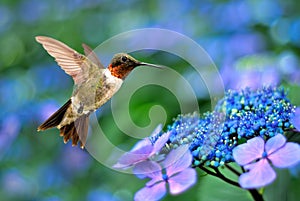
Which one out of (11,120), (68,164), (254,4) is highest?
(254,4)

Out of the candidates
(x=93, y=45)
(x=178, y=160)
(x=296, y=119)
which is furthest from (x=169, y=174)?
(x=93, y=45)

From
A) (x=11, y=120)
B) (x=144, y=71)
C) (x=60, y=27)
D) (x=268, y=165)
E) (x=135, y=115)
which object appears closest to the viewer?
(x=268, y=165)

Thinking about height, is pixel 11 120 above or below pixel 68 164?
above

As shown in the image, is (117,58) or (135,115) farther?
(135,115)

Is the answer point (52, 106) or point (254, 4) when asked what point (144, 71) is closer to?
point (52, 106)

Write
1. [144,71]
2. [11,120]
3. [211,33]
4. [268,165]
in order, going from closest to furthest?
[268,165], [144,71], [11,120], [211,33]

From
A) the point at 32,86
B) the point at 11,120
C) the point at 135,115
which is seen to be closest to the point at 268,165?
the point at 135,115

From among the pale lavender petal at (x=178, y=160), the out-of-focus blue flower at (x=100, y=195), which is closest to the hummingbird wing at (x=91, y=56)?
the pale lavender petal at (x=178, y=160)
